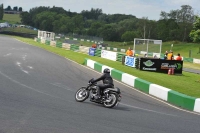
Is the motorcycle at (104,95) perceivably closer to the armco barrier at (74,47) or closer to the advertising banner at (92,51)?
the advertising banner at (92,51)

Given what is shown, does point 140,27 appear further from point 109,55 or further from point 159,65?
point 159,65

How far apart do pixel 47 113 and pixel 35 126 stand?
1885 mm

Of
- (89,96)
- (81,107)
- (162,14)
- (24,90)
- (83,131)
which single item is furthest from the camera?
(162,14)

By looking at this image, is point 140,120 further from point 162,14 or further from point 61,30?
point 61,30

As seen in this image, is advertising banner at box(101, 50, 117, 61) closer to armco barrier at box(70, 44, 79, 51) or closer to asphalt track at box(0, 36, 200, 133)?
armco barrier at box(70, 44, 79, 51)

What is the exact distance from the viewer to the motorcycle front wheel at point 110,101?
13523 millimetres

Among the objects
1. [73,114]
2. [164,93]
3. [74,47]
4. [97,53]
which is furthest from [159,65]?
[74,47]

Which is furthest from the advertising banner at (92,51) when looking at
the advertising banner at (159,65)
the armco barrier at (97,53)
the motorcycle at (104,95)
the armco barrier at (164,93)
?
the motorcycle at (104,95)

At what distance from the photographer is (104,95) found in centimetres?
1388

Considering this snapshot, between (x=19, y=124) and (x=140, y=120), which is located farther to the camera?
(x=140, y=120)

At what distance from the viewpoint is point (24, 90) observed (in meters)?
16.3

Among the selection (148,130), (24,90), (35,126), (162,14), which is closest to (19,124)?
(35,126)

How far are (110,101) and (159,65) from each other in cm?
1920

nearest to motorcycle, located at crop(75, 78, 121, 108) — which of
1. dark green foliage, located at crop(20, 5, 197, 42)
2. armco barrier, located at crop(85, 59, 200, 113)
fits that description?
armco barrier, located at crop(85, 59, 200, 113)
